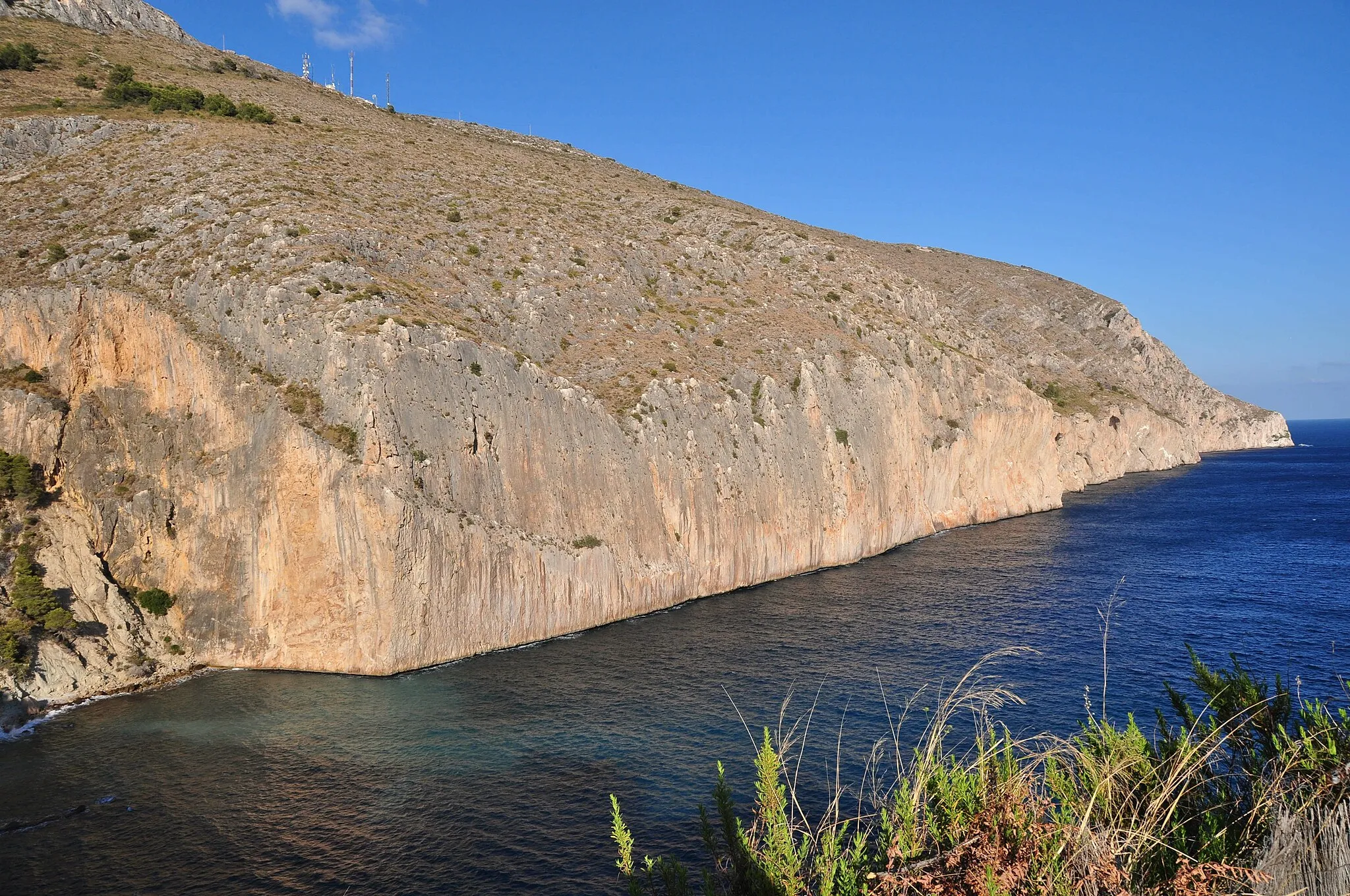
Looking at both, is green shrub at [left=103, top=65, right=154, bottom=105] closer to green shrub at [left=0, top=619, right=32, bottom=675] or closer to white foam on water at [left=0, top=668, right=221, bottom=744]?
green shrub at [left=0, top=619, right=32, bottom=675]

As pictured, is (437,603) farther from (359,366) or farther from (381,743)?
(359,366)

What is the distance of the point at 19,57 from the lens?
72750mm

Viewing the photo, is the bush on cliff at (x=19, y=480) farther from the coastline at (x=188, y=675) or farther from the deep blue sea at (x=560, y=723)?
the deep blue sea at (x=560, y=723)

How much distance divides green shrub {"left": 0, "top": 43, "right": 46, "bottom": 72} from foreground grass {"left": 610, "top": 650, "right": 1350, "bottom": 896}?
9371 cm

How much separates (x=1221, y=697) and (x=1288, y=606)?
1757 inches

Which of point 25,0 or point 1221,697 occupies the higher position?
point 25,0

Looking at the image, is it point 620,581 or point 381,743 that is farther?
point 620,581

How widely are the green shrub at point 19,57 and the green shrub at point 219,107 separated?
15.8 metres

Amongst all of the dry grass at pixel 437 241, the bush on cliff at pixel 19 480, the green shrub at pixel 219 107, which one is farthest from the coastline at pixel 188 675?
the green shrub at pixel 219 107

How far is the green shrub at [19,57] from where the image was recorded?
2822 inches

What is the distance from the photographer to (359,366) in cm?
4303

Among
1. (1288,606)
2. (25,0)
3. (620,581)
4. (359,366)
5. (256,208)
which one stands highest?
(25,0)

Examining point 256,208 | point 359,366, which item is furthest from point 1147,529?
point 256,208

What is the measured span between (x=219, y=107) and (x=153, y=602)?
52.8 metres
